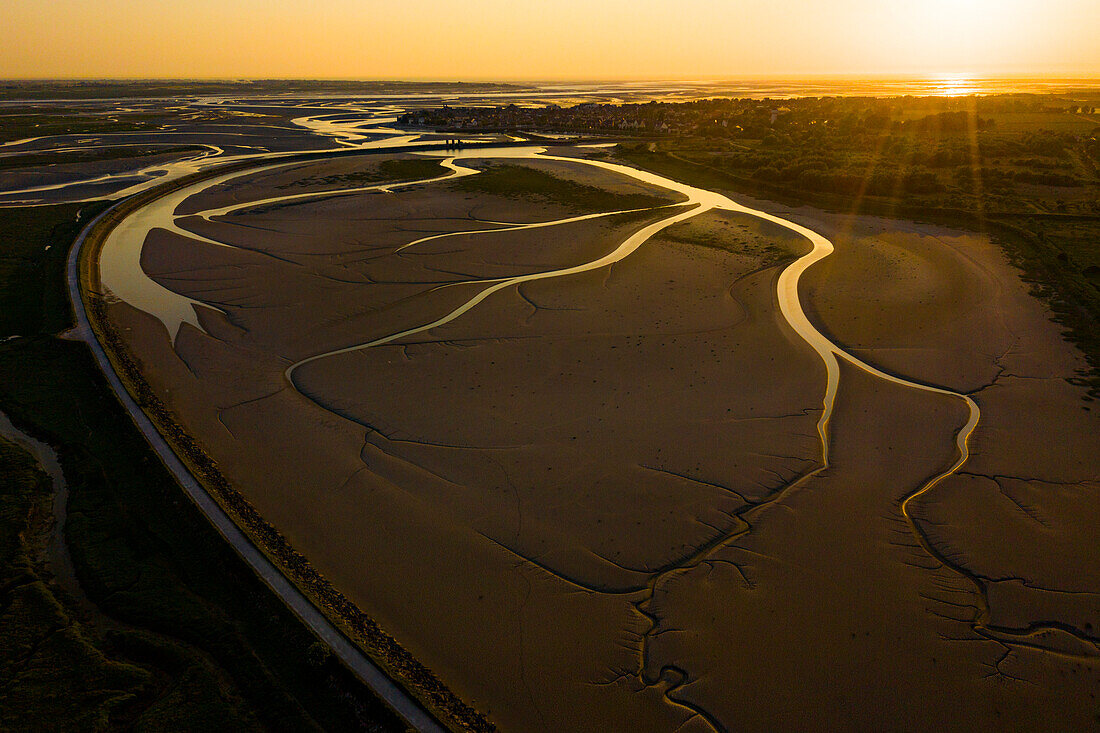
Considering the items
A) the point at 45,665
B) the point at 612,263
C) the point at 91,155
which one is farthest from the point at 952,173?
the point at 91,155

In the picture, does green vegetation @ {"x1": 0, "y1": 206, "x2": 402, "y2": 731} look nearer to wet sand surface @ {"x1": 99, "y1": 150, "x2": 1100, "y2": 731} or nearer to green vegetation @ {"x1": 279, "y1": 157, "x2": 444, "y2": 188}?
wet sand surface @ {"x1": 99, "y1": 150, "x2": 1100, "y2": 731}

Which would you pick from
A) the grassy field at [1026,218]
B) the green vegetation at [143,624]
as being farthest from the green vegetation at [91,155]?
the green vegetation at [143,624]

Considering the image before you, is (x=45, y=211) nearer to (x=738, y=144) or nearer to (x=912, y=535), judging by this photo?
(x=912, y=535)

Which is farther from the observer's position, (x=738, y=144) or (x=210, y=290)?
(x=738, y=144)

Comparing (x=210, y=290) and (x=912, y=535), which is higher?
(x=210, y=290)

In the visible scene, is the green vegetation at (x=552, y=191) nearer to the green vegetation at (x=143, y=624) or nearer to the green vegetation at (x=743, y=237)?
the green vegetation at (x=743, y=237)

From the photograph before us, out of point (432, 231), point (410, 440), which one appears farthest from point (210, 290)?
point (410, 440)

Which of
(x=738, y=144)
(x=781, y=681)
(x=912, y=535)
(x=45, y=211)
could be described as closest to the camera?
(x=781, y=681)

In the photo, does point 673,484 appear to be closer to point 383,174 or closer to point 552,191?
point 552,191
